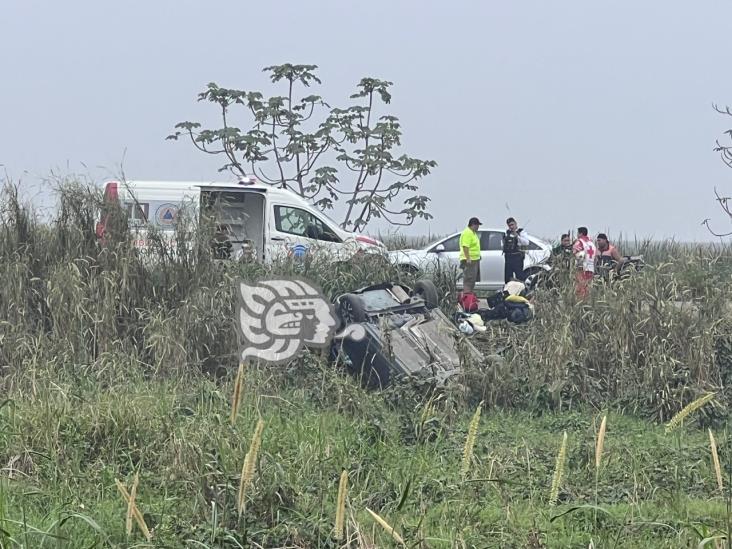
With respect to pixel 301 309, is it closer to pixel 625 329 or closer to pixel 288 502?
pixel 625 329

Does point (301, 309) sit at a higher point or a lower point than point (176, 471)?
higher

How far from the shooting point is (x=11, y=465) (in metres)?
6.57

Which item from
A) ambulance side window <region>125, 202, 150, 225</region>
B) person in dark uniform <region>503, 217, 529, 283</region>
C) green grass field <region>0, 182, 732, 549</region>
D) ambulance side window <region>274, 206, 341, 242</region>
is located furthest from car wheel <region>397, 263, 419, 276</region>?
ambulance side window <region>125, 202, 150, 225</region>

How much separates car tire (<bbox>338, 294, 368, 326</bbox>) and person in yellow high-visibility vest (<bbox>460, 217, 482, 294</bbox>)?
4666 millimetres

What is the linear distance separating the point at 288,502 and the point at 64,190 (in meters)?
7.45

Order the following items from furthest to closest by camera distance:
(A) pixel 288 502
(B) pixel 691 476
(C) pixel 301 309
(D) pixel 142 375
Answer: (C) pixel 301 309, (D) pixel 142 375, (B) pixel 691 476, (A) pixel 288 502

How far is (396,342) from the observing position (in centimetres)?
984

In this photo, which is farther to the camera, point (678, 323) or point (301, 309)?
point (301, 309)

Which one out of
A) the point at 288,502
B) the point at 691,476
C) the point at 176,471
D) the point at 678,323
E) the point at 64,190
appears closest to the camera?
the point at 288,502

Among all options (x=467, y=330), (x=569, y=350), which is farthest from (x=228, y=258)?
(x=569, y=350)

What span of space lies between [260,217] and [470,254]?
11.8 ft

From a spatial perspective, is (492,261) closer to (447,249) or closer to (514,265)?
(447,249)
